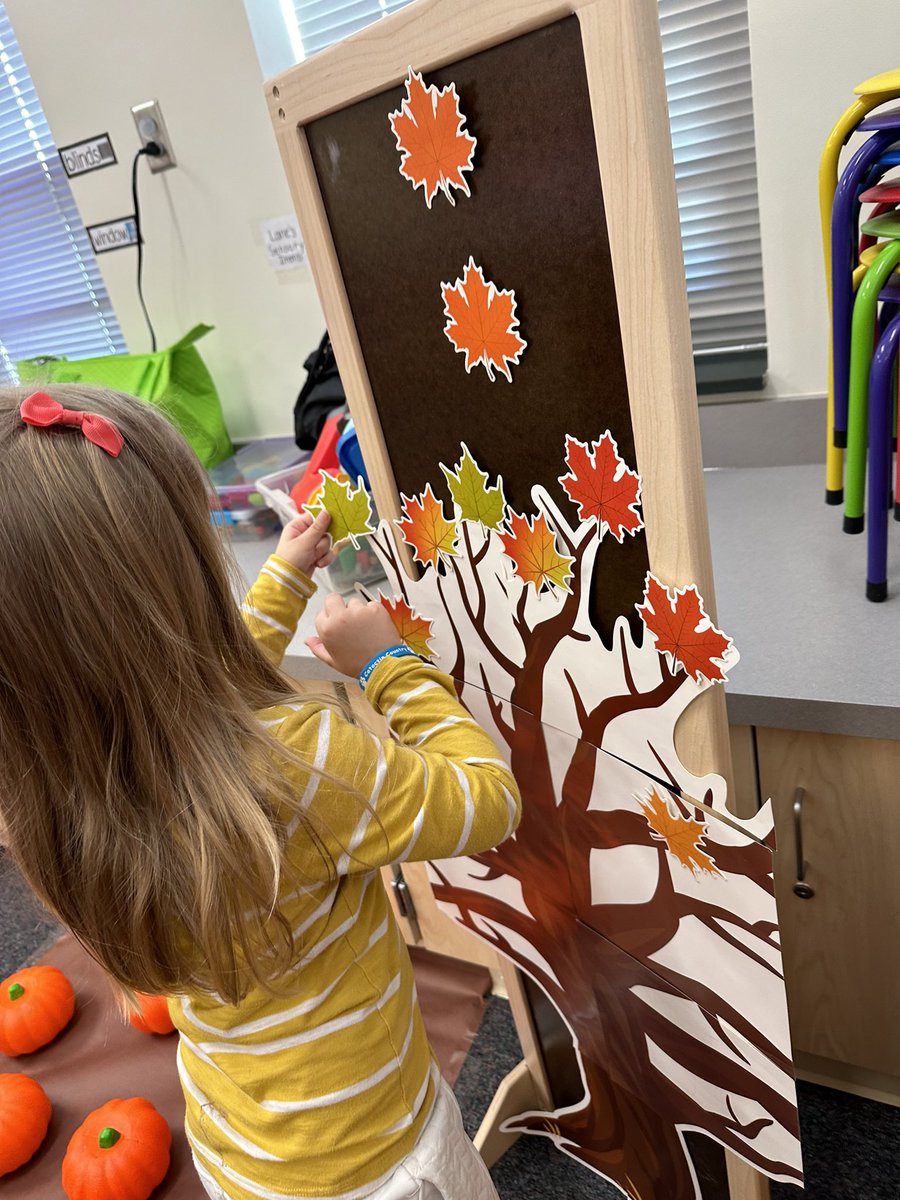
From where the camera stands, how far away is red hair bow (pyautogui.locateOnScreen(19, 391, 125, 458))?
0.61 meters

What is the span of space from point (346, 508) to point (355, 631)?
141 mm

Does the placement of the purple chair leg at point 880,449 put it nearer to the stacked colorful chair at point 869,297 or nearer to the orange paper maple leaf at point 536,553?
the stacked colorful chair at point 869,297

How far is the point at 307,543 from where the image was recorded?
91 centimetres

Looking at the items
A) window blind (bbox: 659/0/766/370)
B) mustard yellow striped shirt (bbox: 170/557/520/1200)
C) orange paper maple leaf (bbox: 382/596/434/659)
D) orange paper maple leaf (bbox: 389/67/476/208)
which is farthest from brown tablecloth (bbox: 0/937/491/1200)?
orange paper maple leaf (bbox: 389/67/476/208)

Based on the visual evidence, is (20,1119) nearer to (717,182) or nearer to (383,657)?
(383,657)

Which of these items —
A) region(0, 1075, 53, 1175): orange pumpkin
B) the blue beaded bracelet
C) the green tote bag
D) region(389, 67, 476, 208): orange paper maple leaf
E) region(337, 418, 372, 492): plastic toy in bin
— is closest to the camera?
region(389, 67, 476, 208): orange paper maple leaf

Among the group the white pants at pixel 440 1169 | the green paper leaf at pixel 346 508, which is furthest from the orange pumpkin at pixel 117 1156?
the green paper leaf at pixel 346 508

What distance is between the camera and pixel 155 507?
647 mm

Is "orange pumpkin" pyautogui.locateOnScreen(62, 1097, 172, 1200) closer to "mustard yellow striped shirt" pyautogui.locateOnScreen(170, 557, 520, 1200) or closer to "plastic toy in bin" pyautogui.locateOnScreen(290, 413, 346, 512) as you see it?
"mustard yellow striped shirt" pyautogui.locateOnScreen(170, 557, 520, 1200)

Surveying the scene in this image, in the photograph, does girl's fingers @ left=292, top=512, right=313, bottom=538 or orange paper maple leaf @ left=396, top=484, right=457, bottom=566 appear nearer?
orange paper maple leaf @ left=396, top=484, right=457, bottom=566

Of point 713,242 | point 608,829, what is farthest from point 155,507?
point 713,242

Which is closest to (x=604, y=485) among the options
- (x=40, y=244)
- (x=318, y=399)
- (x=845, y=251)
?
(x=845, y=251)

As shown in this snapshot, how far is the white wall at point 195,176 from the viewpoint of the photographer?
1.62 meters

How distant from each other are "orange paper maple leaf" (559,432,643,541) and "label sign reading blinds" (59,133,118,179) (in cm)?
166
